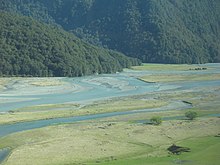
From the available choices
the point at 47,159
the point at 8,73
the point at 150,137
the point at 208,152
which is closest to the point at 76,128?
the point at 150,137

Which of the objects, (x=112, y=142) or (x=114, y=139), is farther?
(x=114, y=139)

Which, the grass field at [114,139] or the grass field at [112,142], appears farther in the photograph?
the grass field at [112,142]

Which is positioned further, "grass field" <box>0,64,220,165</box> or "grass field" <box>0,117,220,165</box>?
"grass field" <box>0,117,220,165</box>

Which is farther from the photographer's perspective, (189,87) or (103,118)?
(189,87)

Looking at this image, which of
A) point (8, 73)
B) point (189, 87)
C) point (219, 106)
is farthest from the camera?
point (8, 73)

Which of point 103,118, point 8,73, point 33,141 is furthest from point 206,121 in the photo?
point 8,73

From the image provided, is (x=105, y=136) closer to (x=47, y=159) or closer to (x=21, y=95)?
(x=47, y=159)

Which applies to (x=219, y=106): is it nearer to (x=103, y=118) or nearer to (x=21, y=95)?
(x=103, y=118)

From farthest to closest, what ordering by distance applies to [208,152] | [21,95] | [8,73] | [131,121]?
[8,73], [21,95], [131,121], [208,152]

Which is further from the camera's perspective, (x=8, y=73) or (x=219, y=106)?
(x=8, y=73)
